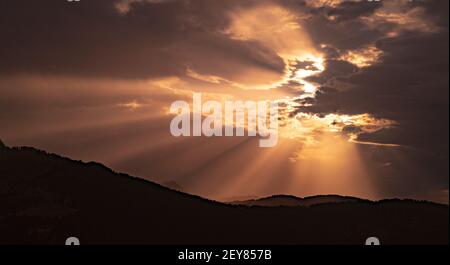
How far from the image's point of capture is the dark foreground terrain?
2795 inches

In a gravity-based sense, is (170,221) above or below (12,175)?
below

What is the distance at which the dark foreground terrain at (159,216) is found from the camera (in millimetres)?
71000

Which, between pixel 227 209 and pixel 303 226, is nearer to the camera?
pixel 303 226

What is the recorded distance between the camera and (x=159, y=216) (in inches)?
3268
